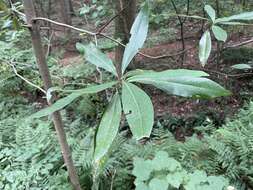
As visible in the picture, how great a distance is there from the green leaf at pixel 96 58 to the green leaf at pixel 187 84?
0.18 meters

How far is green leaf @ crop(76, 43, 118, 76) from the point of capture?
1.13 meters

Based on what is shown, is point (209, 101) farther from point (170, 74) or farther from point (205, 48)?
point (170, 74)

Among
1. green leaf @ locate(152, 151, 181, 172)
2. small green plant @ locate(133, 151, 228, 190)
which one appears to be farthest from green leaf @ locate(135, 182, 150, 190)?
green leaf @ locate(152, 151, 181, 172)

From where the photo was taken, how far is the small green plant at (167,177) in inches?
83.6

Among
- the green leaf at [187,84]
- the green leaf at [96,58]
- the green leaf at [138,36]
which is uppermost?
the green leaf at [138,36]

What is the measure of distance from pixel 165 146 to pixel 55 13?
592 inches

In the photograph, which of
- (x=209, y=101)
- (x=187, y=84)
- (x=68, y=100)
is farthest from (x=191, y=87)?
(x=209, y=101)

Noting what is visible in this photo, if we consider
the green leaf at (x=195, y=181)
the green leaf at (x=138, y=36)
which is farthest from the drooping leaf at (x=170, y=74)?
the green leaf at (x=195, y=181)

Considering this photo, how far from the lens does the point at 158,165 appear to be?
7.41ft

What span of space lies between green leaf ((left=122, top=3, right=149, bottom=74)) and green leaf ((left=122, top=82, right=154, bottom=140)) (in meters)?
0.17

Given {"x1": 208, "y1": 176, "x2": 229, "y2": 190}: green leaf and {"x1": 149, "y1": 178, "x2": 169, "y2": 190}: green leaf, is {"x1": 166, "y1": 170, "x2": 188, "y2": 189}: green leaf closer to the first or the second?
{"x1": 149, "y1": 178, "x2": 169, "y2": 190}: green leaf

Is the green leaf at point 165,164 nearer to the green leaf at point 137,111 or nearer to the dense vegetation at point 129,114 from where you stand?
the dense vegetation at point 129,114

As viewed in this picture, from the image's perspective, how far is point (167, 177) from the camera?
218 cm

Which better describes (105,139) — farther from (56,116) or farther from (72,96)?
(56,116)
